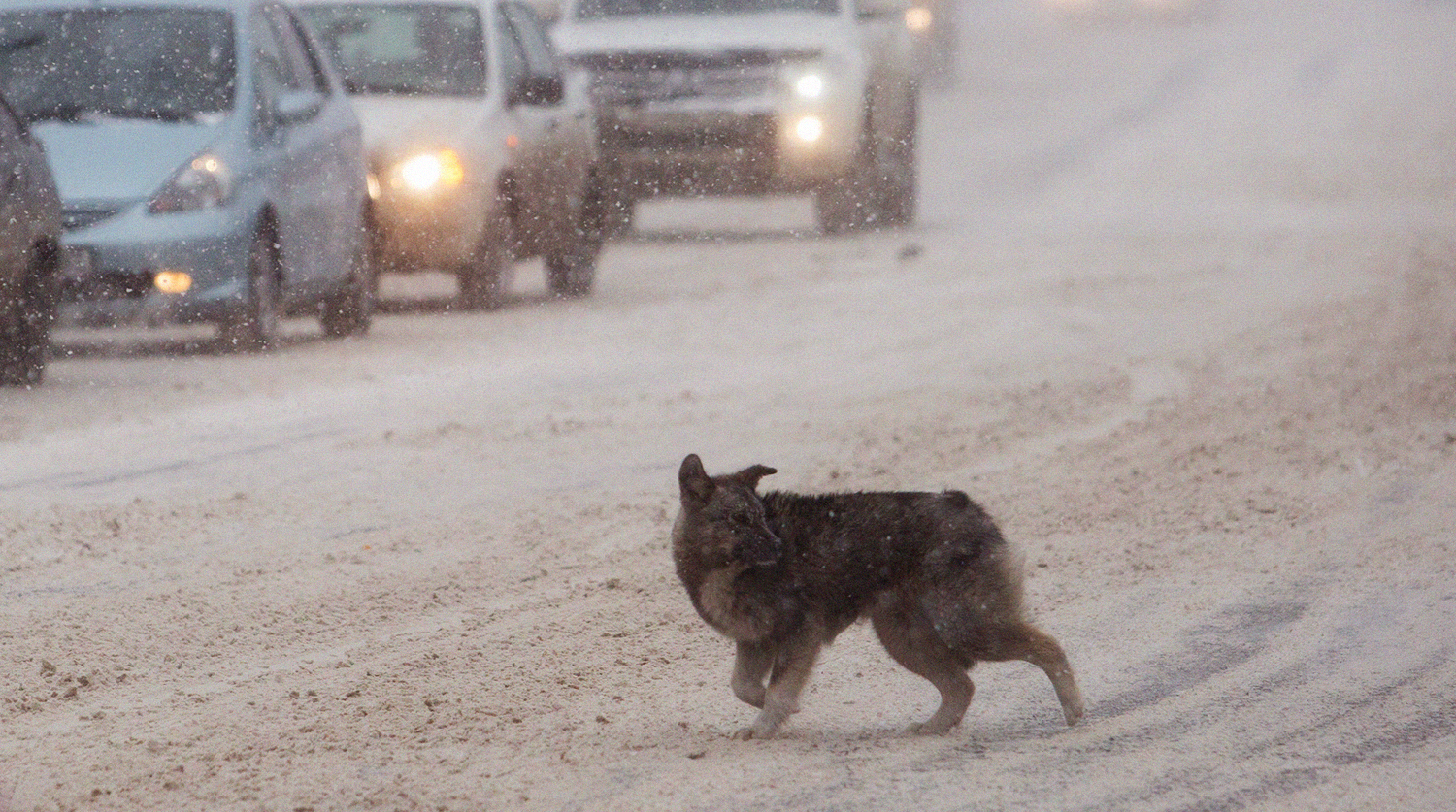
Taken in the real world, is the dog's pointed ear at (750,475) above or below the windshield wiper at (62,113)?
above

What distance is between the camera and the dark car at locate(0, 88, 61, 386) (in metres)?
10.1

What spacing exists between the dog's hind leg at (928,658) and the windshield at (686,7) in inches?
542

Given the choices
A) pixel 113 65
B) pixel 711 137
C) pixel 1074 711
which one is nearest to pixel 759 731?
pixel 1074 711

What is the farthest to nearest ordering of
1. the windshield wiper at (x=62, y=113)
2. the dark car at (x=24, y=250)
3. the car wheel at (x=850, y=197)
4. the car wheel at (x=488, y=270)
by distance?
the car wheel at (x=850, y=197) < the car wheel at (x=488, y=270) < the windshield wiper at (x=62, y=113) < the dark car at (x=24, y=250)

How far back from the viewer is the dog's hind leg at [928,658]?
4.97 metres

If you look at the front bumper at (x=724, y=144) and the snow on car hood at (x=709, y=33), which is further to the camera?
the snow on car hood at (x=709, y=33)

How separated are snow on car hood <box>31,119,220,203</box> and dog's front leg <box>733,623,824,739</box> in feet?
22.6

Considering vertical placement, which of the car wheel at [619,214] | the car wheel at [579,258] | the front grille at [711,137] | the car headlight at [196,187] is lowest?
the car wheel at [619,214]

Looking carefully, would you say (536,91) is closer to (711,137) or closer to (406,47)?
(406,47)

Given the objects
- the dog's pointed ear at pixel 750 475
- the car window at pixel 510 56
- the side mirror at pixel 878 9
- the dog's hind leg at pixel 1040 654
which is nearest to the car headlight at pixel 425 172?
the car window at pixel 510 56

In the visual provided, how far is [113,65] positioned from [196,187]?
3.13 feet

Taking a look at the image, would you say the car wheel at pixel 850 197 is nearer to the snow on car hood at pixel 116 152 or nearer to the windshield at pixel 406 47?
the windshield at pixel 406 47

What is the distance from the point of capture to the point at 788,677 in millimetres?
4969

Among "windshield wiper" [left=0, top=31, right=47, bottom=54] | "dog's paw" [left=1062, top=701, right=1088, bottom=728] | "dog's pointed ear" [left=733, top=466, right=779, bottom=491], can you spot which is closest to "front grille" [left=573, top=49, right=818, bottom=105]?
"windshield wiper" [left=0, top=31, right=47, bottom=54]
